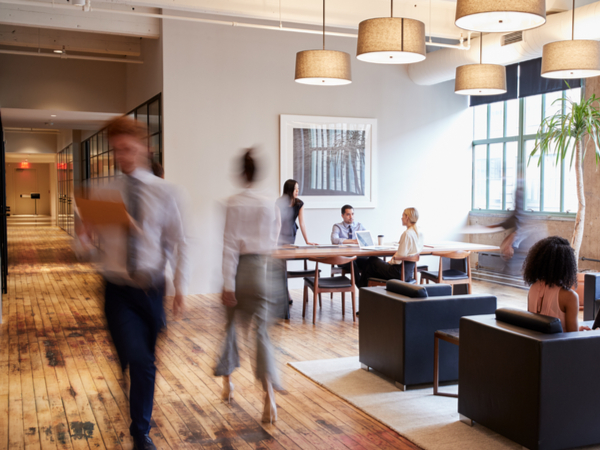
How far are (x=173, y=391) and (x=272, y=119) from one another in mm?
5352

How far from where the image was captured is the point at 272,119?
29.2 ft

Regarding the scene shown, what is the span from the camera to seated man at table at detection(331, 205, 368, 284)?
7598mm

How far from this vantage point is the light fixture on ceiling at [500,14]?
346 cm

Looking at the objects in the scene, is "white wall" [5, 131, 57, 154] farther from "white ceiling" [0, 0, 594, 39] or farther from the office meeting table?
the office meeting table

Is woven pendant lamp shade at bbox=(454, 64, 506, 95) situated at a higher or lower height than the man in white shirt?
higher

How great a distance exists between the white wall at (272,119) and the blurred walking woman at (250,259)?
426 centimetres

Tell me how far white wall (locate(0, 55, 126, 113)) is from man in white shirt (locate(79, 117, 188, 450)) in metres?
9.44

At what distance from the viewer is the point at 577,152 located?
7691 mm

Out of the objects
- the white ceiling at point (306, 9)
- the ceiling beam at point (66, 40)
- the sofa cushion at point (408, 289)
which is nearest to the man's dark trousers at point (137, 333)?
the sofa cushion at point (408, 289)

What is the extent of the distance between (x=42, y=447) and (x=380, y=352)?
7.82ft

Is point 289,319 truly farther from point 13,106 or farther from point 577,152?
point 13,106

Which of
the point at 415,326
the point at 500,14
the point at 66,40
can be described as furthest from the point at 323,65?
the point at 66,40

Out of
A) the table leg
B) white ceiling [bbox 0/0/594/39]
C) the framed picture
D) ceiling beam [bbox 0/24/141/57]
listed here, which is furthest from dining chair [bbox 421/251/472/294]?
ceiling beam [bbox 0/24/141/57]

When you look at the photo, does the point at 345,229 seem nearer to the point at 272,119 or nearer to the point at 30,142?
the point at 272,119
